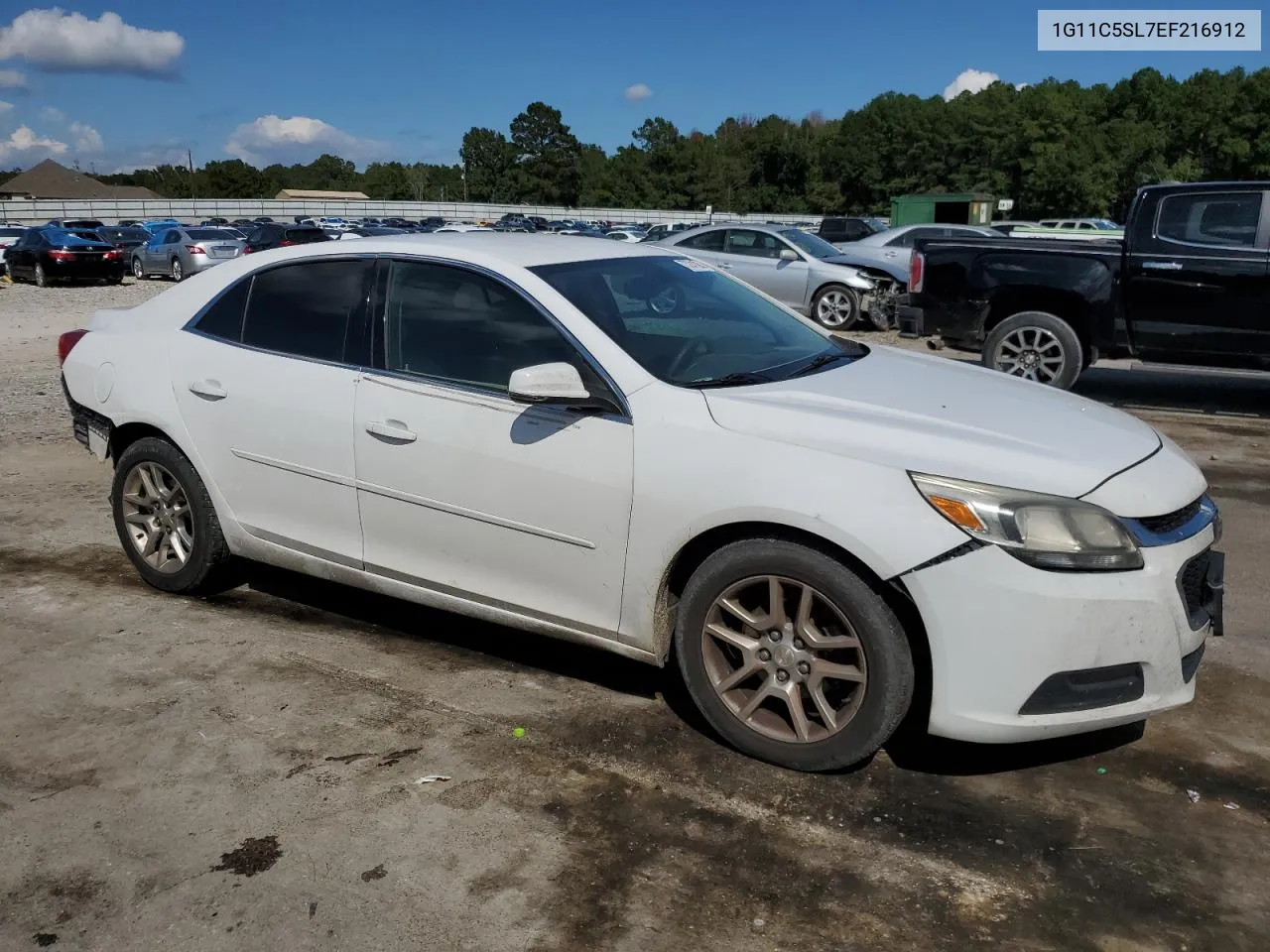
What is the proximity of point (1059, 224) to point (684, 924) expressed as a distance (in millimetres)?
40953

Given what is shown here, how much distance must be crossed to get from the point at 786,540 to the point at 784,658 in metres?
0.37

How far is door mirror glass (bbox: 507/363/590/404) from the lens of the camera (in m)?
3.40

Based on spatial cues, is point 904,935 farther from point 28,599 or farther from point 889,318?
point 889,318

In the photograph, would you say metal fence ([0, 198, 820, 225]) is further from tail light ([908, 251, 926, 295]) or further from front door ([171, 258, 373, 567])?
front door ([171, 258, 373, 567])

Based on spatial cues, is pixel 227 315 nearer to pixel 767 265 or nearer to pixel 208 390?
pixel 208 390

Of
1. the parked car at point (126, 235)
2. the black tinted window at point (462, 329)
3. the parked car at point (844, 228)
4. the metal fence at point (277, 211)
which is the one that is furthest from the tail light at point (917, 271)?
the metal fence at point (277, 211)

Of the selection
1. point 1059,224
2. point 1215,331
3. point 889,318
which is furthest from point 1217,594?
point 1059,224

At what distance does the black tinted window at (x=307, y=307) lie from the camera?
418 cm

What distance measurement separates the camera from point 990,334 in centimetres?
961

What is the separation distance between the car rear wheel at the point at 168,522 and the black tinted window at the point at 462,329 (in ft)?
4.27

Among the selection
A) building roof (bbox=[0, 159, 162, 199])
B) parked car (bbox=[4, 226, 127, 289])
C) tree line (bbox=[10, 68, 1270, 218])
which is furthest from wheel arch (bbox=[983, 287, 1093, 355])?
building roof (bbox=[0, 159, 162, 199])

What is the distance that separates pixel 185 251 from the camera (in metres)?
26.0

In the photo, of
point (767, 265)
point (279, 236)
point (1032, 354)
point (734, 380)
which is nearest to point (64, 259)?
point (279, 236)

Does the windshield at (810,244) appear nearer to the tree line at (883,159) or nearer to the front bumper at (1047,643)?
the front bumper at (1047,643)
